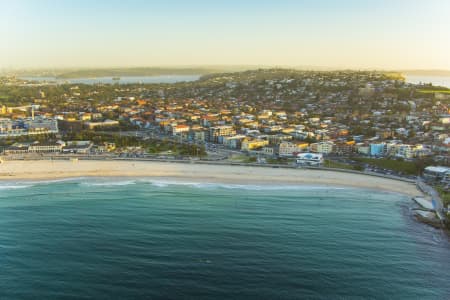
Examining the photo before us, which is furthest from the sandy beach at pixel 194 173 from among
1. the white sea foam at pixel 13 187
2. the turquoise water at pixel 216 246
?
the turquoise water at pixel 216 246

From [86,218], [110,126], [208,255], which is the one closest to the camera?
[208,255]

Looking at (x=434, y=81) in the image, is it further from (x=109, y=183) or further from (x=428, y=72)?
(x=109, y=183)

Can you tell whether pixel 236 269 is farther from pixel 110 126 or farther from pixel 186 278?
pixel 110 126

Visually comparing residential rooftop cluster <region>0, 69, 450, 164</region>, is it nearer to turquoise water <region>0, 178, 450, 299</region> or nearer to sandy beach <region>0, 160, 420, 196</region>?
sandy beach <region>0, 160, 420, 196</region>

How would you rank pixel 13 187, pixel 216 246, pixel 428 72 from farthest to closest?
pixel 428 72, pixel 13 187, pixel 216 246

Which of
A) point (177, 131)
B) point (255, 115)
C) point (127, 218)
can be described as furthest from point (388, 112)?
point (127, 218)

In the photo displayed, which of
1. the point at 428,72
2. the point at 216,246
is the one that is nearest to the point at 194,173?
the point at 216,246
